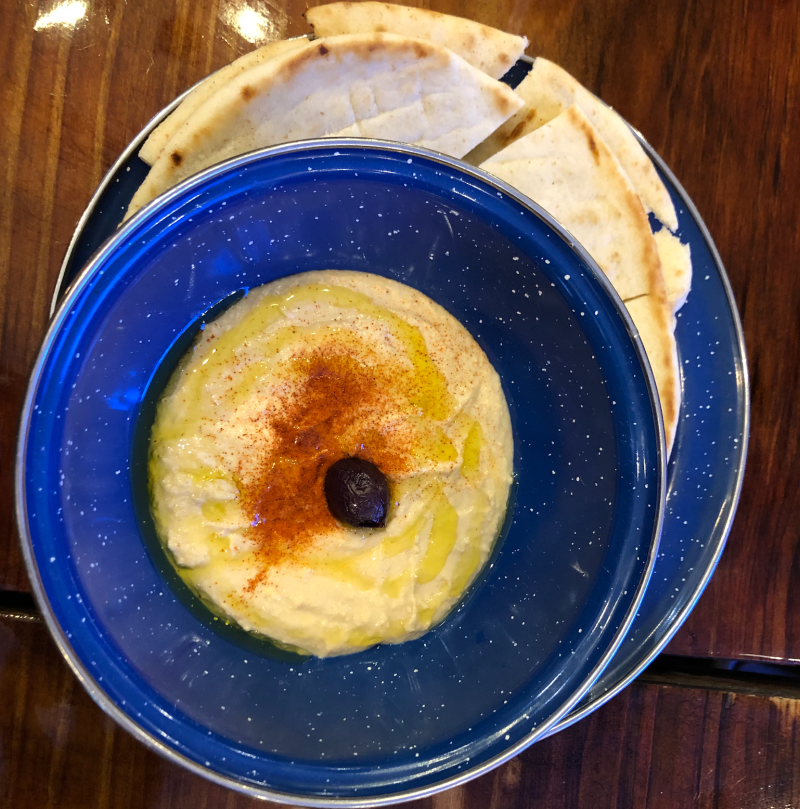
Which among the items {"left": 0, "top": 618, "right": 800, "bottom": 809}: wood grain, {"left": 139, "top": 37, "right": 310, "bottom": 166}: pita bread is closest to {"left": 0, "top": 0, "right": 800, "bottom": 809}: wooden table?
{"left": 0, "top": 618, "right": 800, "bottom": 809}: wood grain

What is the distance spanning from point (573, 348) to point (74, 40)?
1031 millimetres

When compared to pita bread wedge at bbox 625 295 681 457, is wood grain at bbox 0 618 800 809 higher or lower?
lower

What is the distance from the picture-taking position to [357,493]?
41.3 inches

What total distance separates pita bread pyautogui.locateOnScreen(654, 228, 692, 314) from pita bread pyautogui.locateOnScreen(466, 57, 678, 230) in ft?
0.08

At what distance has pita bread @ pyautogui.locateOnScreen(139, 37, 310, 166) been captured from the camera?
3.37ft

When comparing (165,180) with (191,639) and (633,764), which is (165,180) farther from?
(633,764)

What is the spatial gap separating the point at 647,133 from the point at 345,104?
0.59m

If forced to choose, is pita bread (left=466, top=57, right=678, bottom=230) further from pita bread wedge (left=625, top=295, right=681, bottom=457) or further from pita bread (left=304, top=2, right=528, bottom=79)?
pita bread wedge (left=625, top=295, right=681, bottom=457)

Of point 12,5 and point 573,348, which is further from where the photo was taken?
point 12,5

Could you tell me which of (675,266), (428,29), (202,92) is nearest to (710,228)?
(675,266)

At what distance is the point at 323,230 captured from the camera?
101cm

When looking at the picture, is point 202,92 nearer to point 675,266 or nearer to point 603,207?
point 603,207

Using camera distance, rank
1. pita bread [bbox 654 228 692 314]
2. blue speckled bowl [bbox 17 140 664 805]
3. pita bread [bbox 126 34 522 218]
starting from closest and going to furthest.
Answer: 1. blue speckled bowl [bbox 17 140 664 805]
2. pita bread [bbox 126 34 522 218]
3. pita bread [bbox 654 228 692 314]

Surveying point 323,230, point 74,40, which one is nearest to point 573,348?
point 323,230
